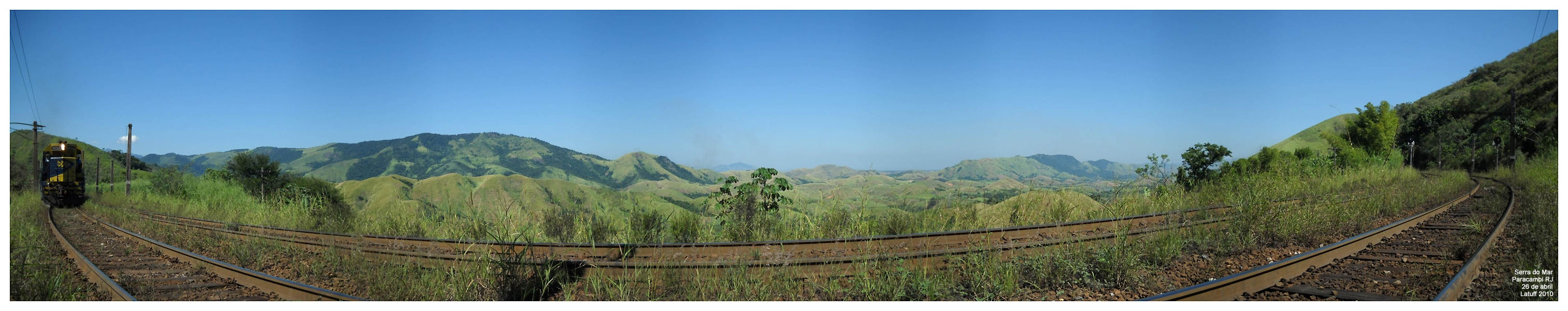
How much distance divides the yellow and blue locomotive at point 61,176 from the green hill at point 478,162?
449 centimetres

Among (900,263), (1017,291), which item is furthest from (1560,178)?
(900,263)

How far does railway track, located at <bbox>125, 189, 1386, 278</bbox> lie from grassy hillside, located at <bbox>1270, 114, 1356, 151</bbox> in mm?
20359

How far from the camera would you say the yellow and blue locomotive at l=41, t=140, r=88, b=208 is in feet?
49.9

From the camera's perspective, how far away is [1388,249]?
6.06m

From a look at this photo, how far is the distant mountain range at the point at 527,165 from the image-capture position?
10.1 m

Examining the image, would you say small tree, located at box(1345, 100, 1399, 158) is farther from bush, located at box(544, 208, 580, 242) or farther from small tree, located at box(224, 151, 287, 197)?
small tree, located at box(224, 151, 287, 197)

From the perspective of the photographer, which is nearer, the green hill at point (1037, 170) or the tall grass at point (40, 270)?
the tall grass at point (40, 270)

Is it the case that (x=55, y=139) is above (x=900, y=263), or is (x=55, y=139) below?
above

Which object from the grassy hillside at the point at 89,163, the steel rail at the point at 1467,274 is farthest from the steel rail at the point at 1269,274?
the grassy hillside at the point at 89,163

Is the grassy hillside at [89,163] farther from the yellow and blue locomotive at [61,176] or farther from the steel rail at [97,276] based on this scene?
the steel rail at [97,276]

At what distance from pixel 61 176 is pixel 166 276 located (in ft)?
48.8
